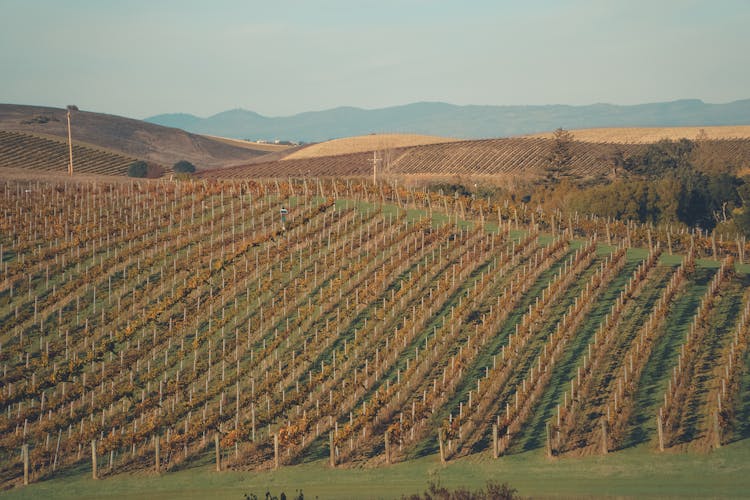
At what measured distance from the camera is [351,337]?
119 feet

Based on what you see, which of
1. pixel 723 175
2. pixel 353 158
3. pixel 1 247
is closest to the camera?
pixel 1 247

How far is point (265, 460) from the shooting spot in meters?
28.3

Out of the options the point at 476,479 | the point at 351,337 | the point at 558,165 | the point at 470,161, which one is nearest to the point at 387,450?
the point at 476,479

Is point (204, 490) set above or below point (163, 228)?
below

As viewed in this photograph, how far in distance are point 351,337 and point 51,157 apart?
76.5m

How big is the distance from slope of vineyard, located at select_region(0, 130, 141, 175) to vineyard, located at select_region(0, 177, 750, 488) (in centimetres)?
4869

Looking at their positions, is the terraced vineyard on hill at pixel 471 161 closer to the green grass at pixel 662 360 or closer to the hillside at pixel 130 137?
the hillside at pixel 130 137

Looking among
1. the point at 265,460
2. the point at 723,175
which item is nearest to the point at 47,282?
the point at 265,460

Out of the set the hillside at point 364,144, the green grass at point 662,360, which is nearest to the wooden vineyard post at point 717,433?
the green grass at point 662,360

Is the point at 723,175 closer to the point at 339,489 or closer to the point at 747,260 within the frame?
the point at 747,260

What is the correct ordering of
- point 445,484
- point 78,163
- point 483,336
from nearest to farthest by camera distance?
point 445,484 → point 483,336 → point 78,163

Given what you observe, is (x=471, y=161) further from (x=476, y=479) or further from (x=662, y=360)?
(x=476, y=479)

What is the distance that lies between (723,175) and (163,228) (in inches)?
1813

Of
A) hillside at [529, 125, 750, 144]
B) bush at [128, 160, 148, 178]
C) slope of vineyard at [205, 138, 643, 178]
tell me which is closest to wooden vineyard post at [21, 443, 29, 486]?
slope of vineyard at [205, 138, 643, 178]
